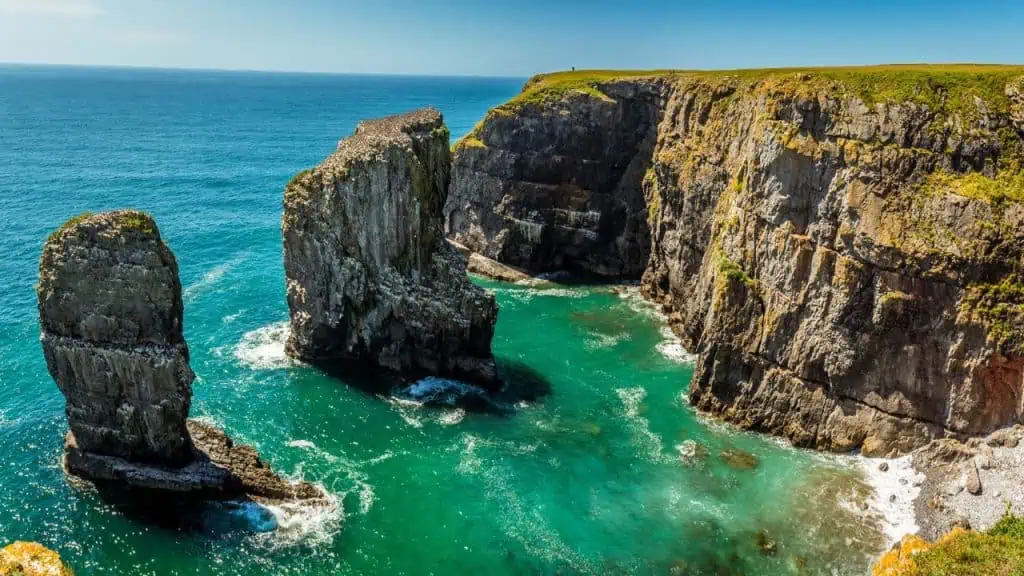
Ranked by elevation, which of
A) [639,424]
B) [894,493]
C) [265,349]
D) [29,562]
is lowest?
[894,493]

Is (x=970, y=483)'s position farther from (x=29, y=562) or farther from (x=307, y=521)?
(x=29, y=562)

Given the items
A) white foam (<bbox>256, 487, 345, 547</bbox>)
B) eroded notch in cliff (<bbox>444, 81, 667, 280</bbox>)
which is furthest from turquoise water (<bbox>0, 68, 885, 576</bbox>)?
eroded notch in cliff (<bbox>444, 81, 667, 280</bbox>)

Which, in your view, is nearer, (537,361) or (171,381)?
(171,381)

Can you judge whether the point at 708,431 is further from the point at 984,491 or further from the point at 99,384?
the point at 99,384

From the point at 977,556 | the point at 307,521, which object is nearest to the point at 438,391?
the point at 307,521

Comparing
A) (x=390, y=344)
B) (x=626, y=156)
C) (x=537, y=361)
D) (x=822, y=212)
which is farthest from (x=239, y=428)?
(x=626, y=156)

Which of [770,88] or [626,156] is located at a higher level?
[770,88]
